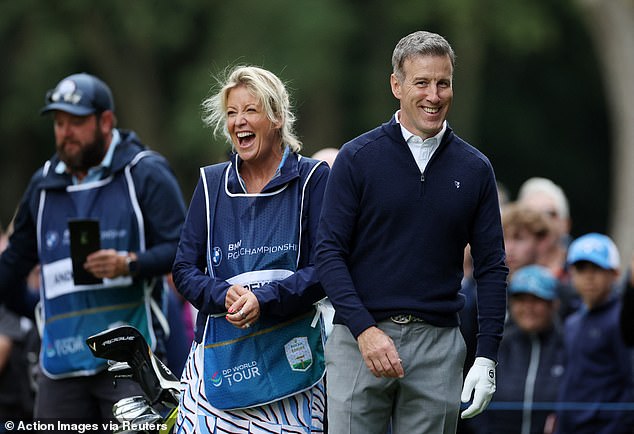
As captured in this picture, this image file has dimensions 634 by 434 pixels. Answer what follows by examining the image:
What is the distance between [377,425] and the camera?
17.1 feet

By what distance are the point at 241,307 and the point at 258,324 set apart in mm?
236

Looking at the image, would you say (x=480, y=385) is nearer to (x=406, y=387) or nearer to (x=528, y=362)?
(x=406, y=387)

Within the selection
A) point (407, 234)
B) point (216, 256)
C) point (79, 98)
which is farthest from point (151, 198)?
point (407, 234)

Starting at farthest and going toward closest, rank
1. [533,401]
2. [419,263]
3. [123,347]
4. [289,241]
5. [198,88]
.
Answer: [198,88] < [533,401] < [123,347] < [289,241] < [419,263]

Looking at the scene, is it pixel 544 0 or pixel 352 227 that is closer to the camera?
pixel 352 227

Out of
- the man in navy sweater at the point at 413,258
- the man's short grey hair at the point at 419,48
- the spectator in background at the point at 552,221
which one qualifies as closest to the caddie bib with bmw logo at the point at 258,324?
the man in navy sweater at the point at 413,258

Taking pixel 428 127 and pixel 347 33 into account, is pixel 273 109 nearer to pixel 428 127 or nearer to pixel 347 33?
pixel 428 127

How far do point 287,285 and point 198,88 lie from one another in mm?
19726

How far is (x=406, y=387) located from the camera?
5152 mm

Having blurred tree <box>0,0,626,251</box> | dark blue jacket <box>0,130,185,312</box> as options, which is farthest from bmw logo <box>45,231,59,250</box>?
blurred tree <box>0,0,626,251</box>

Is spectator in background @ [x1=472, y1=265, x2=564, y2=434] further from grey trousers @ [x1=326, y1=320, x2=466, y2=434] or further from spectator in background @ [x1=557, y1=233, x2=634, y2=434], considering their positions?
grey trousers @ [x1=326, y1=320, x2=466, y2=434]

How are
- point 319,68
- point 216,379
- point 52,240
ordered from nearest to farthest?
point 216,379, point 52,240, point 319,68

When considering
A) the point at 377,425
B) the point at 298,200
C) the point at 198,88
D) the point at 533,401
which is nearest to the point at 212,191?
the point at 298,200

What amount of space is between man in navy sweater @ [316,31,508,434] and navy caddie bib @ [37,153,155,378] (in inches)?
80.8
